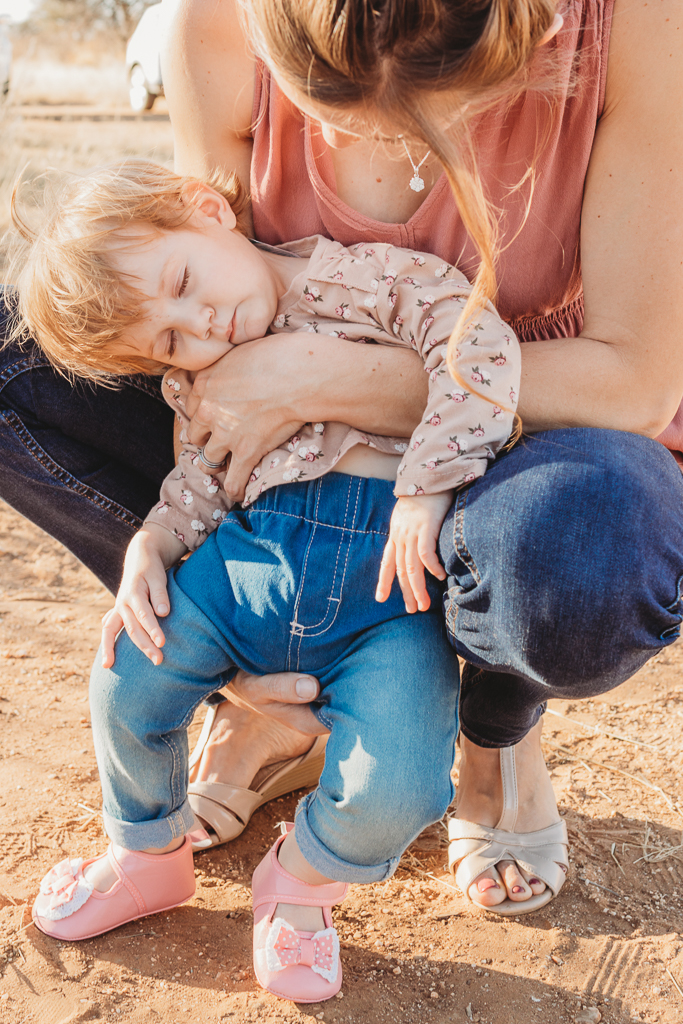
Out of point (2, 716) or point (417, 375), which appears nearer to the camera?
point (417, 375)

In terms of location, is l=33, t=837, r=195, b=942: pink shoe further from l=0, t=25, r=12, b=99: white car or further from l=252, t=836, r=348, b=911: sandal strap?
l=0, t=25, r=12, b=99: white car

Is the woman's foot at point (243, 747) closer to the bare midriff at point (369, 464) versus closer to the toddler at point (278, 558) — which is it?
the toddler at point (278, 558)

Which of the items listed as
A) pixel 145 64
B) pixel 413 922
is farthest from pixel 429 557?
pixel 145 64

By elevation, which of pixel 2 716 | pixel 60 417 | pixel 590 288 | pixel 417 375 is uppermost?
pixel 590 288

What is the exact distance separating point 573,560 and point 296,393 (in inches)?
22.1

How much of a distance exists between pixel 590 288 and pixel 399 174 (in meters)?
0.41

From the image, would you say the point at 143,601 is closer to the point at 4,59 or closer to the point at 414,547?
the point at 414,547

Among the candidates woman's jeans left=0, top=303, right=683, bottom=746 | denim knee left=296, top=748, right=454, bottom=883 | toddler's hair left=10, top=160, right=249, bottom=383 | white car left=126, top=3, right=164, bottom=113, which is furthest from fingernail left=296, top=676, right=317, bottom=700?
white car left=126, top=3, right=164, bottom=113

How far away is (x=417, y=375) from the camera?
1474 mm

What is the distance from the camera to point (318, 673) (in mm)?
1465

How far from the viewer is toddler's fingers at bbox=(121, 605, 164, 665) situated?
4.72ft

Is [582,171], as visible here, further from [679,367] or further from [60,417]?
[60,417]

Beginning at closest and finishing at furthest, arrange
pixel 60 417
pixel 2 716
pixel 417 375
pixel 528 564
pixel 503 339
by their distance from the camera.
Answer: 1. pixel 528 564
2. pixel 503 339
3. pixel 417 375
4. pixel 60 417
5. pixel 2 716

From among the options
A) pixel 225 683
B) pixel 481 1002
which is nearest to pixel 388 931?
pixel 481 1002
